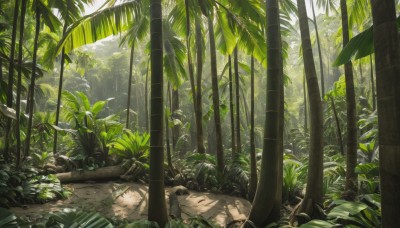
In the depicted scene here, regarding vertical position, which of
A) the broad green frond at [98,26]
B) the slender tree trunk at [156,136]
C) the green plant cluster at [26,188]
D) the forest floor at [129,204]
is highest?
the broad green frond at [98,26]

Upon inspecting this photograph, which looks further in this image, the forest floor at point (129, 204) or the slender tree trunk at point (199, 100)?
the slender tree trunk at point (199, 100)

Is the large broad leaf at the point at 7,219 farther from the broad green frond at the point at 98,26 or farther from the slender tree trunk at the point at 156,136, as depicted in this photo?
the broad green frond at the point at 98,26

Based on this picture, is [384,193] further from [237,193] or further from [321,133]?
[237,193]

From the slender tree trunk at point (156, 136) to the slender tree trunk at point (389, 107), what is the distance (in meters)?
2.44

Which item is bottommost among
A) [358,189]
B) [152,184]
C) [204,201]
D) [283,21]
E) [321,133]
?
[204,201]

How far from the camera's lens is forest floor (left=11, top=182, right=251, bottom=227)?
569 centimetres

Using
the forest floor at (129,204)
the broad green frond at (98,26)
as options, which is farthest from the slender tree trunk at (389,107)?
the broad green frond at (98,26)

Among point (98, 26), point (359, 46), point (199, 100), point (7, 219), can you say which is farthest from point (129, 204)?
point (359, 46)

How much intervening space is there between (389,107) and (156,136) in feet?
8.38

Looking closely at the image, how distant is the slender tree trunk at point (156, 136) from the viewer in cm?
367

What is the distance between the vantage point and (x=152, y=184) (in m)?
3.68

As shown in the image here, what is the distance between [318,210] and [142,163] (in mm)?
5332

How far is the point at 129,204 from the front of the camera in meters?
6.39

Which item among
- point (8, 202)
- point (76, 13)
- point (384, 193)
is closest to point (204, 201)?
point (8, 202)
